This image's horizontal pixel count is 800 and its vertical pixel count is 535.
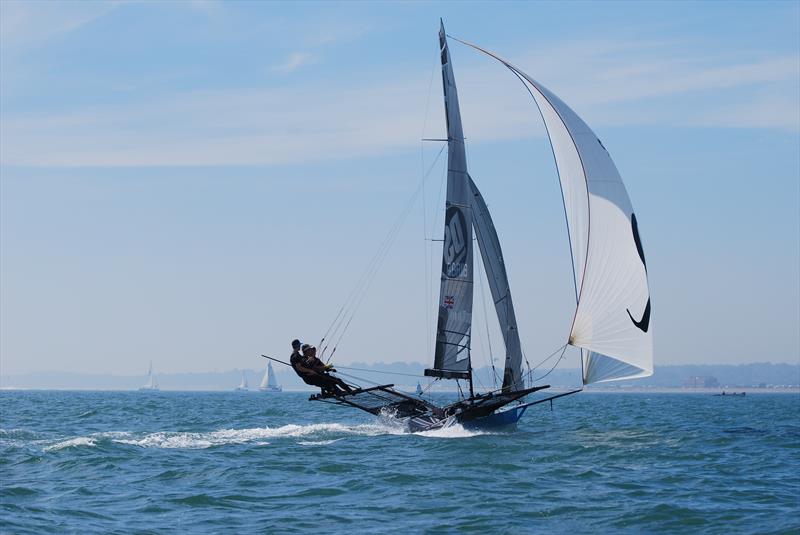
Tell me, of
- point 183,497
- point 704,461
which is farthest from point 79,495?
point 704,461

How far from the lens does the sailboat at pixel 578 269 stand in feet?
93.3

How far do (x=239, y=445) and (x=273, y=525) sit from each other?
46.1 feet

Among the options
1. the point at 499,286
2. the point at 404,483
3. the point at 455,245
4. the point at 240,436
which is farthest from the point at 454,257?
the point at 404,483

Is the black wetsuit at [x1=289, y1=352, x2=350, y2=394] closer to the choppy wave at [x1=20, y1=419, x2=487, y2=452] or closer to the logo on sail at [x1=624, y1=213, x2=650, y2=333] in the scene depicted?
the choppy wave at [x1=20, y1=419, x2=487, y2=452]

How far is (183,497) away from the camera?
2073cm

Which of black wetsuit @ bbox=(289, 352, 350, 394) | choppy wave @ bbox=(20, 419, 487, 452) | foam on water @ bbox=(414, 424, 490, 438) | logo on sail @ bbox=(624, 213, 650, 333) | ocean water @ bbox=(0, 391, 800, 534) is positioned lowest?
ocean water @ bbox=(0, 391, 800, 534)

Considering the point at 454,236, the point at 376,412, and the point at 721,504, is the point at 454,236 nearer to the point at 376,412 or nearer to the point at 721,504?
the point at 376,412

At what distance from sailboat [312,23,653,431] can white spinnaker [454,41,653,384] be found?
3 cm

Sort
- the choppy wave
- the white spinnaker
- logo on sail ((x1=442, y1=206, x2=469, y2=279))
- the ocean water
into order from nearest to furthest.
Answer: the ocean water
the white spinnaker
the choppy wave
logo on sail ((x1=442, y1=206, x2=469, y2=279))

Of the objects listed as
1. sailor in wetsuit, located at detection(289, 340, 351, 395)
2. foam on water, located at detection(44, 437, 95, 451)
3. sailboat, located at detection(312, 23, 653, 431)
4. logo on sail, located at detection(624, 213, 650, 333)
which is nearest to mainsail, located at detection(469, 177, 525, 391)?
sailboat, located at detection(312, 23, 653, 431)

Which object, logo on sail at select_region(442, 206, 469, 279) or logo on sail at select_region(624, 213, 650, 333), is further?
logo on sail at select_region(442, 206, 469, 279)

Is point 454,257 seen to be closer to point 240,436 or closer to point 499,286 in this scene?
point 499,286

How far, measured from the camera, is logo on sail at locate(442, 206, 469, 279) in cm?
3334

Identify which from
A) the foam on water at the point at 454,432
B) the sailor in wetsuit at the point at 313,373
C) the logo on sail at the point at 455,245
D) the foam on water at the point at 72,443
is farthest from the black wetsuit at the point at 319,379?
the foam on water at the point at 72,443
